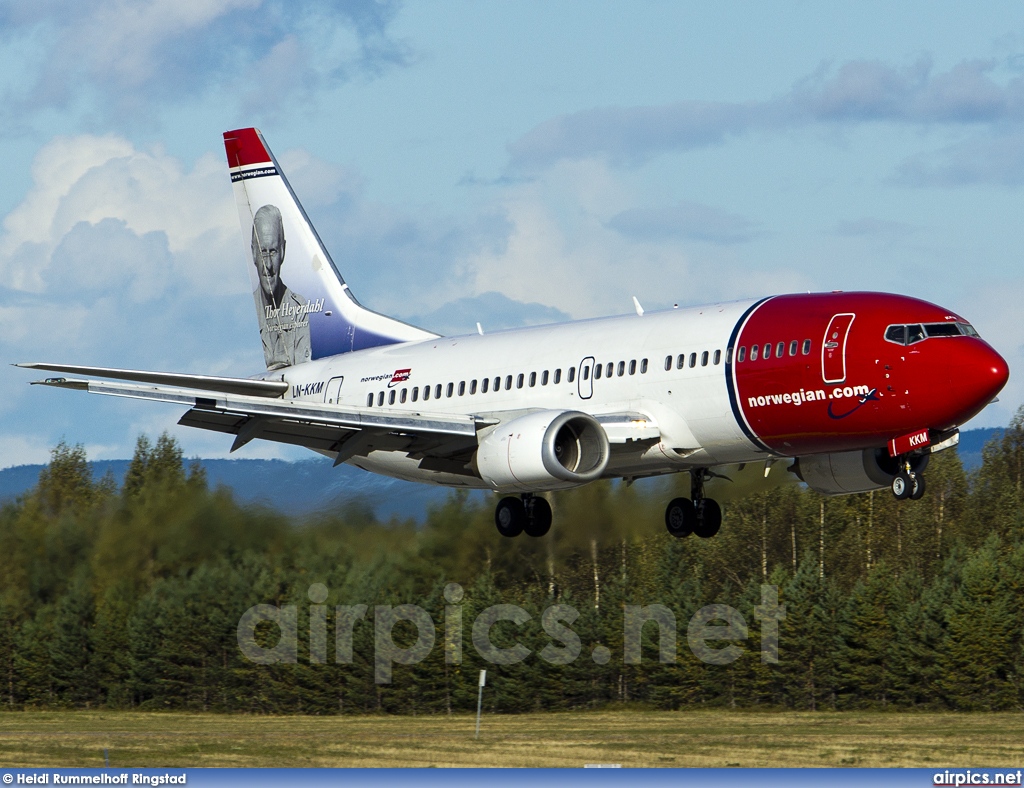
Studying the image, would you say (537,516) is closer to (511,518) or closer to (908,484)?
(511,518)

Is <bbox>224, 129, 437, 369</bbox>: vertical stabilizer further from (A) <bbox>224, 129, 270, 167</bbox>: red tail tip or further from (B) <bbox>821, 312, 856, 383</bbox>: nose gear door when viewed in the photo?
(B) <bbox>821, 312, 856, 383</bbox>: nose gear door

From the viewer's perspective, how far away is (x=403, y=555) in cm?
5147

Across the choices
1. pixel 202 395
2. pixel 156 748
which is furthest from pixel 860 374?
pixel 156 748

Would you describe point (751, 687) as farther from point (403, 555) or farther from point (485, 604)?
point (403, 555)

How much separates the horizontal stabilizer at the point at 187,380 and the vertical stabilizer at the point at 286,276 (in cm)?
221

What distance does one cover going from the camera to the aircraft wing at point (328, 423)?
35375 mm

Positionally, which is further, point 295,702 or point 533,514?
point 295,702

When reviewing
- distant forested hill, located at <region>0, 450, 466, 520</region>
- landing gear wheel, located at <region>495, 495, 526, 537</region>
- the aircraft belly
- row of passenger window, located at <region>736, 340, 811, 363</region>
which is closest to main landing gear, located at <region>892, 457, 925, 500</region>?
row of passenger window, located at <region>736, 340, 811, 363</region>

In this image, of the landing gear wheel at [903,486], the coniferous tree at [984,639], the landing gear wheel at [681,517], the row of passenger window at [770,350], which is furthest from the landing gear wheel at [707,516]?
the coniferous tree at [984,639]

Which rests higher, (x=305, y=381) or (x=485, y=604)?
(x=305, y=381)

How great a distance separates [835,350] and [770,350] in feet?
4.38

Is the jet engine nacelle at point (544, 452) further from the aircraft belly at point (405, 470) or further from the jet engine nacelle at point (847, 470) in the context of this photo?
the jet engine nacelle at point (847, 470)

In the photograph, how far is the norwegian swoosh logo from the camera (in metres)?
31.9

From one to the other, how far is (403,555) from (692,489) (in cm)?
1495
